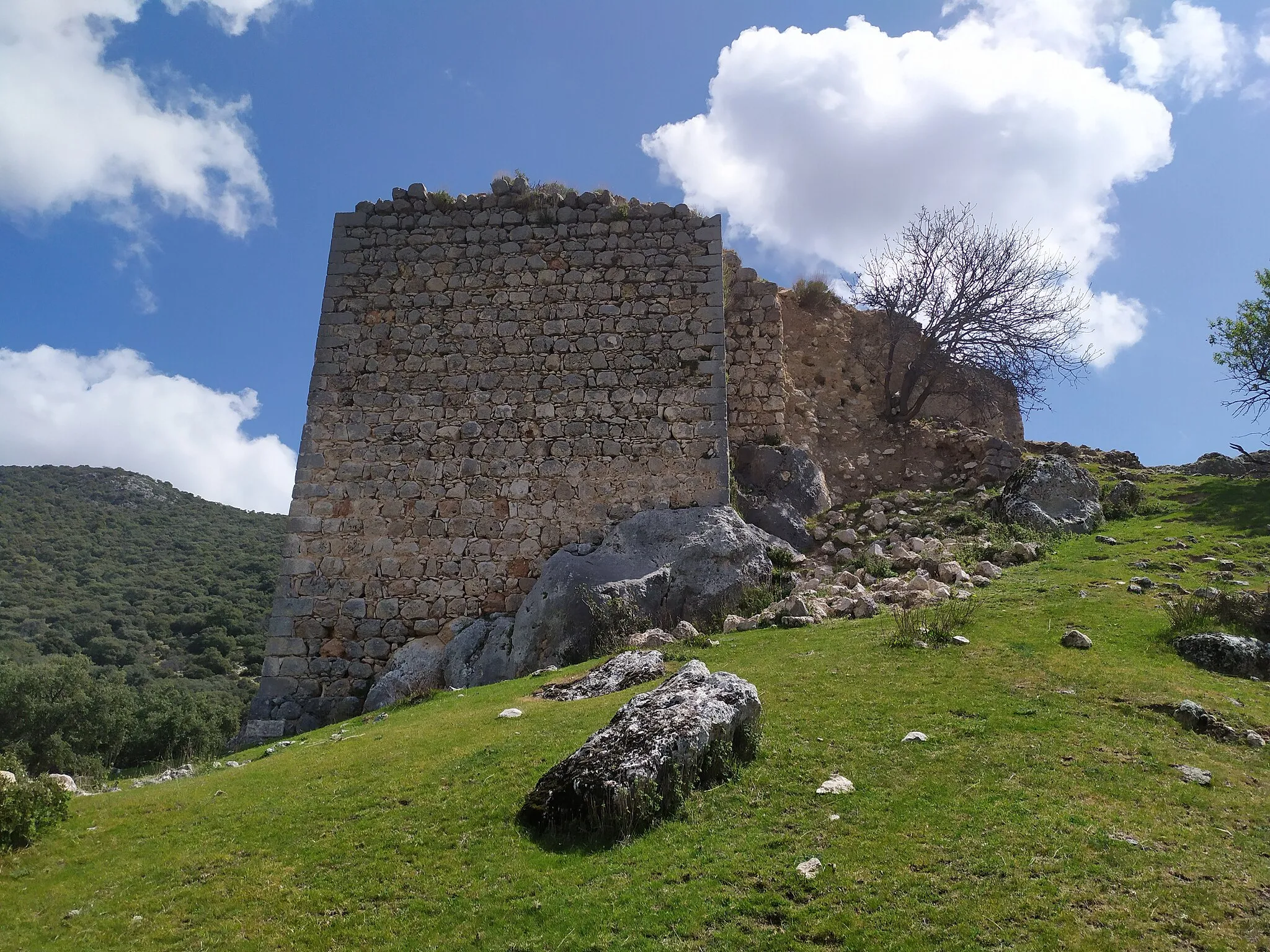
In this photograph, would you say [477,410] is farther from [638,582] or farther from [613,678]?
[613,678]

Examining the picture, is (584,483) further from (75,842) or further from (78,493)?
(78,493)

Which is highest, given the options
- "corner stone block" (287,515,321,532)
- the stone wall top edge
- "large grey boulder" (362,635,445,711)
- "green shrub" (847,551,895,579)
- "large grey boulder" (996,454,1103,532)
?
the stone wall top edge

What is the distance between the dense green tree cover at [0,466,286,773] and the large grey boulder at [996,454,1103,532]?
13.9 meters

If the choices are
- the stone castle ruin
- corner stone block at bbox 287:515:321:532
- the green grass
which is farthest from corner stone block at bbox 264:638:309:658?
the green grass

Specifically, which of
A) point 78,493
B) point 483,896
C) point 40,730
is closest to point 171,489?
point 78,493

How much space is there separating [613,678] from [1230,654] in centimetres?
600

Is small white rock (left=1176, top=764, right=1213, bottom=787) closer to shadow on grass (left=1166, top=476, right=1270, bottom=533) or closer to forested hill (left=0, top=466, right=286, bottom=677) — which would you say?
shadow on grass (left=1166, top=476, right=1270, bottom=533)

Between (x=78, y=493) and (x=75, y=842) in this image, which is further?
(x=78, y=493)

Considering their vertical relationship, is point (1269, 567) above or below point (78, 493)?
below

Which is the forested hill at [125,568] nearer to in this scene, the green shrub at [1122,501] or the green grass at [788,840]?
the green grass at [788,840]

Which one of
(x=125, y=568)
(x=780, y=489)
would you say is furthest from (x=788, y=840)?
(x=125, y=568)

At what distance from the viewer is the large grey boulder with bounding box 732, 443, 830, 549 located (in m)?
14.0

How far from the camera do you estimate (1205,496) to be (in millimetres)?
14992

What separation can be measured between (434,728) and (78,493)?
55754 millimetres
